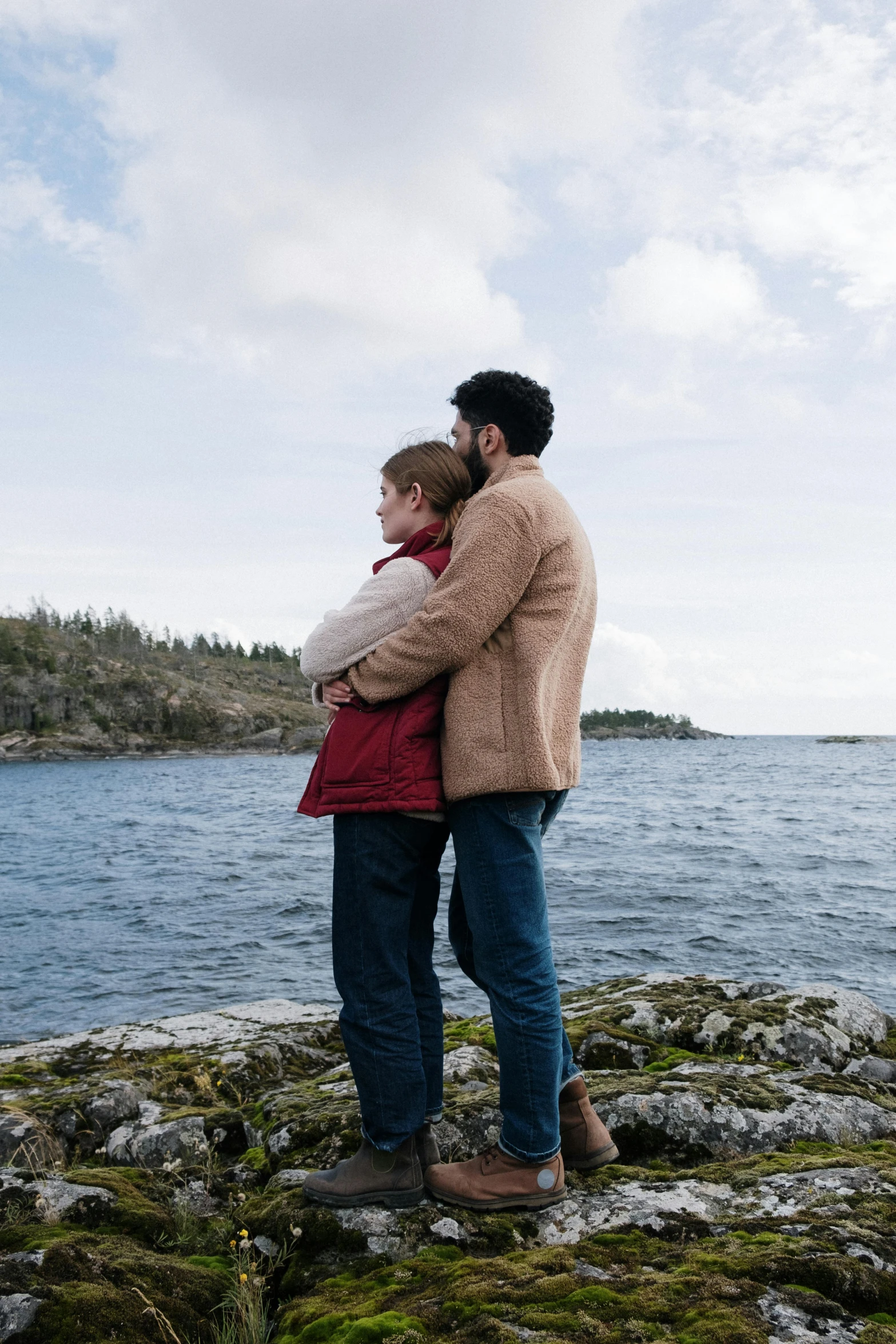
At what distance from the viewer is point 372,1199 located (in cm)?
368

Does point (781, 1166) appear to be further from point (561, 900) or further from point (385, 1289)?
point (561, 900)

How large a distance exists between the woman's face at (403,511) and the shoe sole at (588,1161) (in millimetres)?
2990

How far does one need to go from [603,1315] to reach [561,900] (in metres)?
17.6

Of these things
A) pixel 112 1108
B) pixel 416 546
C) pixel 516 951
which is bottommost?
pixel 112 1108

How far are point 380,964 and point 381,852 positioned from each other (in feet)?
1.62

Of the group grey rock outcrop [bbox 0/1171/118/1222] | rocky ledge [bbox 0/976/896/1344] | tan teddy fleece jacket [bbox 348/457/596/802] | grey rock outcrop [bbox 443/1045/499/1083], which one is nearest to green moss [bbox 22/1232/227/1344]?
rocky ledge [bbox 0/976/896/1344]

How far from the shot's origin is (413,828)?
3705 mm

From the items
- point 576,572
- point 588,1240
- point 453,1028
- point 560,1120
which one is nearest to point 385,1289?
point 588,1240

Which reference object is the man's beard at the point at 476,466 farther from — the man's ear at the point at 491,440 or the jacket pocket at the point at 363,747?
the jacket pocket at the point at 363,747

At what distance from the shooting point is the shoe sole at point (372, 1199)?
3.67 meters

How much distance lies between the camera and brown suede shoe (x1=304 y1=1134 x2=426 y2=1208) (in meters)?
3.68

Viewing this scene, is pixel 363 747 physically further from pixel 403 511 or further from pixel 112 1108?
pixel 112 1108

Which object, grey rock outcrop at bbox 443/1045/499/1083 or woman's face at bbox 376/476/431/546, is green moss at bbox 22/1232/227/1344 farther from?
woman's face at bbox 376/476/431/546

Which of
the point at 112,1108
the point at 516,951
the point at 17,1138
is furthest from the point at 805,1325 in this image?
the point at 112,1108
